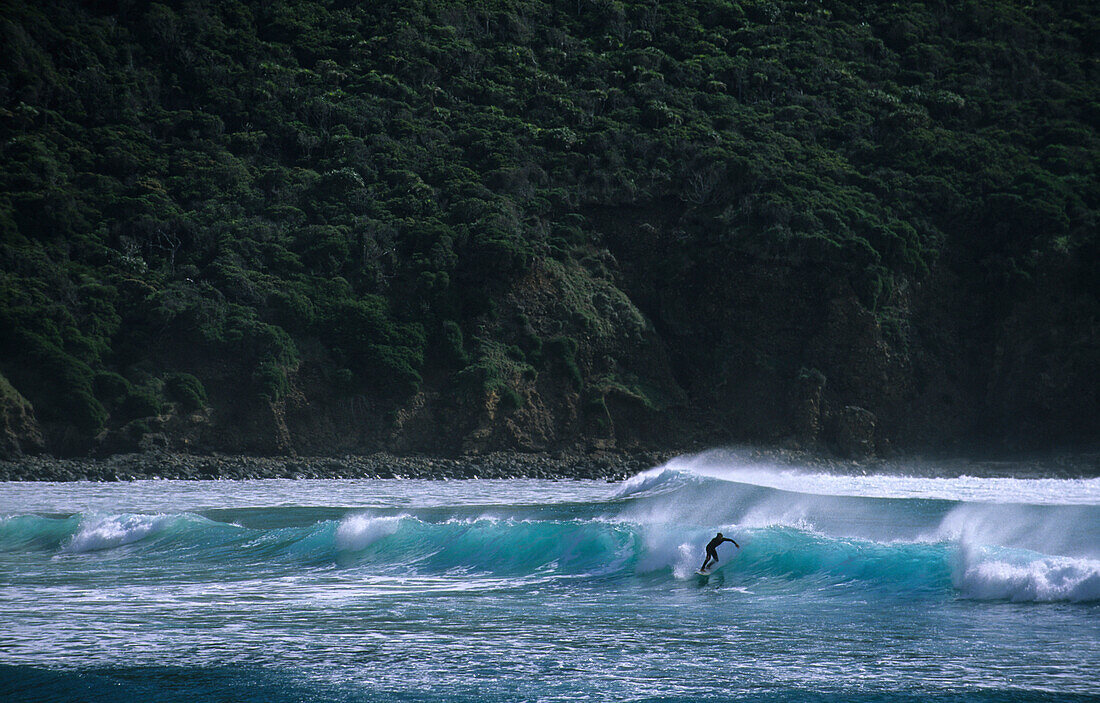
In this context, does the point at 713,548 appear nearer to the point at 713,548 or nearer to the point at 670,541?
the point at 713,548

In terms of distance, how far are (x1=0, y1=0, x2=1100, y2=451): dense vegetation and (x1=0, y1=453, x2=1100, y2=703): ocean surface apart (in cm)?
2391

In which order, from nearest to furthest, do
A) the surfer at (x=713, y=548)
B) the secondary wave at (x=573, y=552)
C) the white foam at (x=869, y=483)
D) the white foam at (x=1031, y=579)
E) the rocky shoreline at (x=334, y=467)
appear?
the white foam at (x=1031, y=579) → the secondary wave at (x=573, y=552) → the surfer at (x=713, y=548) → the white foam at (x=869, y=483) → the rocky shoreline at (x=334, y=467)

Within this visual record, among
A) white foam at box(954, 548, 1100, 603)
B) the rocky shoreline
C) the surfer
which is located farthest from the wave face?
the rocky shoreline

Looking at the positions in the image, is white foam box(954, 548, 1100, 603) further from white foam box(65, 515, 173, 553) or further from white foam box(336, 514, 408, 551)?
white foam box(65, 515, 173, 553)

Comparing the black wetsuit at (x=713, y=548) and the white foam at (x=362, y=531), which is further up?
the black wetsuit at (x=713, y=548)

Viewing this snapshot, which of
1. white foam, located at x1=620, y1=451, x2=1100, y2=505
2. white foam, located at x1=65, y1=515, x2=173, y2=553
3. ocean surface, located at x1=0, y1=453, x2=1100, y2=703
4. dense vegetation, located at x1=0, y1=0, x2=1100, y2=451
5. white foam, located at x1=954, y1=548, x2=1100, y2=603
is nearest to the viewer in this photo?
ocean surface, located at x1=0, y1=453, x2=1100, y2=703

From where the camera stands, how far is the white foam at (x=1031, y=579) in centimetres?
1470

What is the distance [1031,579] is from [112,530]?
19516 millimetres

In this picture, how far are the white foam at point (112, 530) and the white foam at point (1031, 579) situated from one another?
58.7ft

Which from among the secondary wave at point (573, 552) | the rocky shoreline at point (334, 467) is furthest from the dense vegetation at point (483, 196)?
the secondary wave at point (573, 552)

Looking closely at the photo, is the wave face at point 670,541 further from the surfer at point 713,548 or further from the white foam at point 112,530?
the surfer at point 713,548

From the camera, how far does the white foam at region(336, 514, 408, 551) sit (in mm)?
22188

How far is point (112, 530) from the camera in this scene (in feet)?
78.9

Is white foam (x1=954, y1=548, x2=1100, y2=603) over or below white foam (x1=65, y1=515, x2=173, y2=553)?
over
